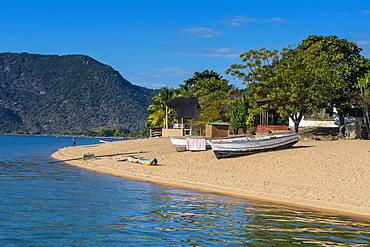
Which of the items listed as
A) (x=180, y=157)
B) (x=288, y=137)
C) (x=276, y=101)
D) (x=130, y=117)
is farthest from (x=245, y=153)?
(x=130, y=117)

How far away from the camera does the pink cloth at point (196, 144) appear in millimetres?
30053

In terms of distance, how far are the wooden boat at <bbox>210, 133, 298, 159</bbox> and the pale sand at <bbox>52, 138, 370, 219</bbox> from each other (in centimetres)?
47

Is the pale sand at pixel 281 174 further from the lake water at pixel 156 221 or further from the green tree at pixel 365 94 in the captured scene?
the green tree at pixel 365 94

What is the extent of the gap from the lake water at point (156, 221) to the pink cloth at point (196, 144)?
1137 centimetres

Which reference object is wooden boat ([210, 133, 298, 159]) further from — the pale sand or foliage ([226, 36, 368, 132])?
foliage ([226, 36, 368, 132])

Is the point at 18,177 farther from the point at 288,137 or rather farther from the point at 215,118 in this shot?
the point at 215,118

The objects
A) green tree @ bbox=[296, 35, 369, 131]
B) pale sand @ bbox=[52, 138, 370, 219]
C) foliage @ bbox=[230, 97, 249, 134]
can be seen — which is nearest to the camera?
pale sand @ bbox=[52, 138, 370, 219]

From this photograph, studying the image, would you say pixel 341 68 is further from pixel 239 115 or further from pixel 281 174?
pixel 281 174

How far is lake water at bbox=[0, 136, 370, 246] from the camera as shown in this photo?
33.8ft

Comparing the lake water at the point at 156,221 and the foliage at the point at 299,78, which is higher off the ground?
the foliage at the point at 299,78

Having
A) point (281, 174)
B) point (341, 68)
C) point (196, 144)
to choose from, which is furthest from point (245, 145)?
point (341, 68)

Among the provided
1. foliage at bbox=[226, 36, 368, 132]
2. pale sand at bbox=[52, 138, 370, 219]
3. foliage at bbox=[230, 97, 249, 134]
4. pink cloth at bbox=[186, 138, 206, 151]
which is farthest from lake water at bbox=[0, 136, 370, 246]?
foliage at bbox=[230, 97, 249, 134]

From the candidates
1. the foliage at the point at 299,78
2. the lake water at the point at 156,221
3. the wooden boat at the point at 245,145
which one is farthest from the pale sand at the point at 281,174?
the foliage at the point at 299,78

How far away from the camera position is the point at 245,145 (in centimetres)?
2597
